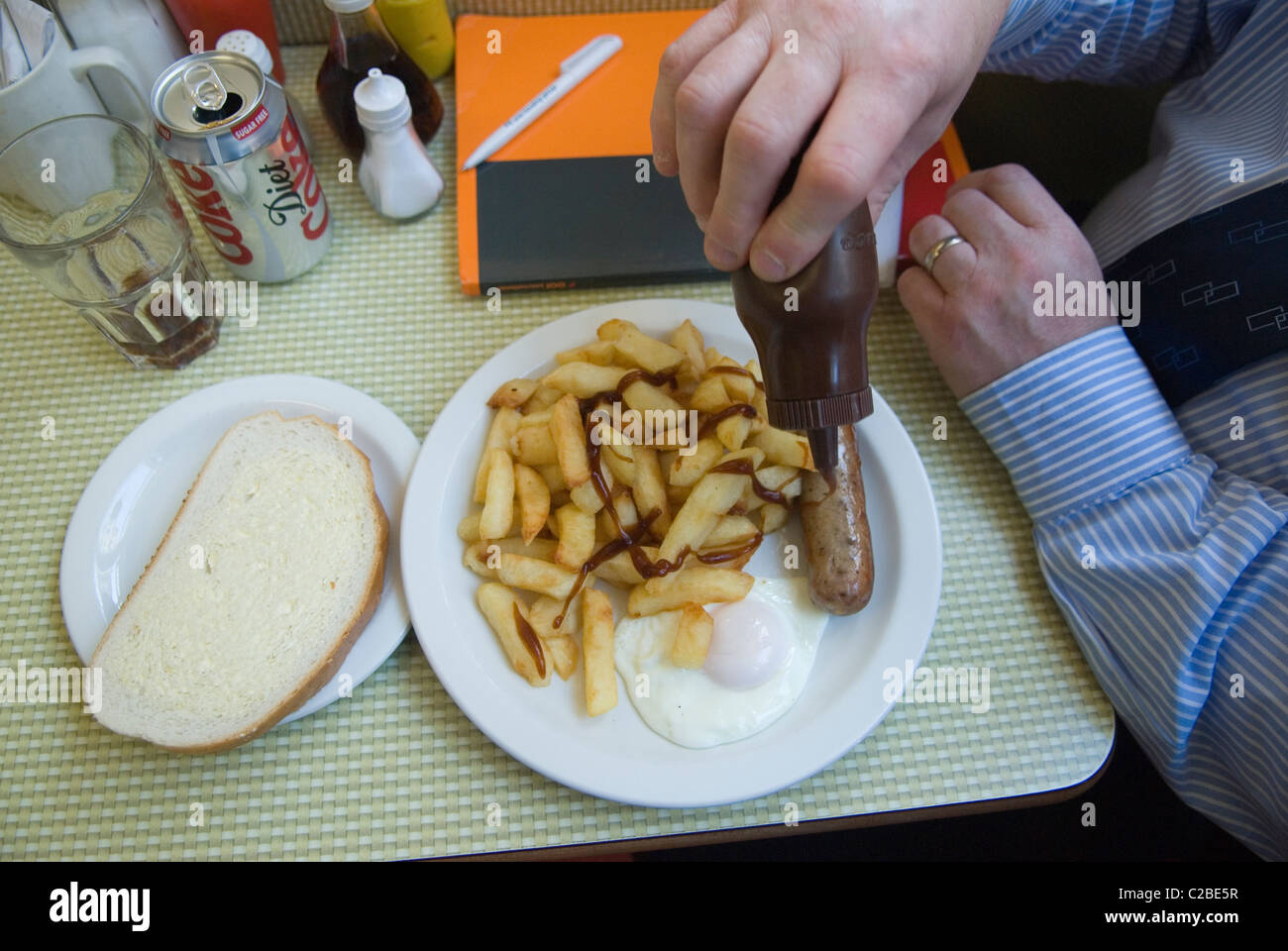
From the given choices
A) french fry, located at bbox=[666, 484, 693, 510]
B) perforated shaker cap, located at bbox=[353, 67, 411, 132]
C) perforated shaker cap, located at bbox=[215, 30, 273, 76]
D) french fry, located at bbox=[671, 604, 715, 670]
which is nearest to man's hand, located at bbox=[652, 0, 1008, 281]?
french fry, located at bbox=[666, 484, 693, 510]

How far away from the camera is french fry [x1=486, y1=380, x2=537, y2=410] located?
4.42 ft

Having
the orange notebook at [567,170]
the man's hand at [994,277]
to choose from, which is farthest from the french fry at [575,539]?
the man's hand at [994,277]

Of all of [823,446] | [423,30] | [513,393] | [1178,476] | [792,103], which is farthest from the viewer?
[423,30]

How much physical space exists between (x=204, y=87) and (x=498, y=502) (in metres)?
0.80

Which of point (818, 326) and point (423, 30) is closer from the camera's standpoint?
point (818, 326)

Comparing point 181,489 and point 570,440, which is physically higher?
point 570,440

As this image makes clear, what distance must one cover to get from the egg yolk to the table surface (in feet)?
0.57

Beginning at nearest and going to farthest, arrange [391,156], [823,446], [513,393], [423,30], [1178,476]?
1. [823,446]
2. [1178,476]
3. [513,393]
4. [391,156]
5. [423,30]

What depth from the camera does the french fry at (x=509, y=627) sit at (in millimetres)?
1202

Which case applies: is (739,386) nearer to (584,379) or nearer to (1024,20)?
(584,379)

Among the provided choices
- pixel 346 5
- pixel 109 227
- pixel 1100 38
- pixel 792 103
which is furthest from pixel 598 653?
pixel 1100 38

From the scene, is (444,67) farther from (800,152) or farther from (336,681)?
(336,681)

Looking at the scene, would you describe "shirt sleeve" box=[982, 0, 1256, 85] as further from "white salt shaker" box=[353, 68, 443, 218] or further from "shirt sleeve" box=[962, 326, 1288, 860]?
"white salt shaker" box=[353, 68, 443, 218]

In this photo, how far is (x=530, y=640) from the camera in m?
1.21
